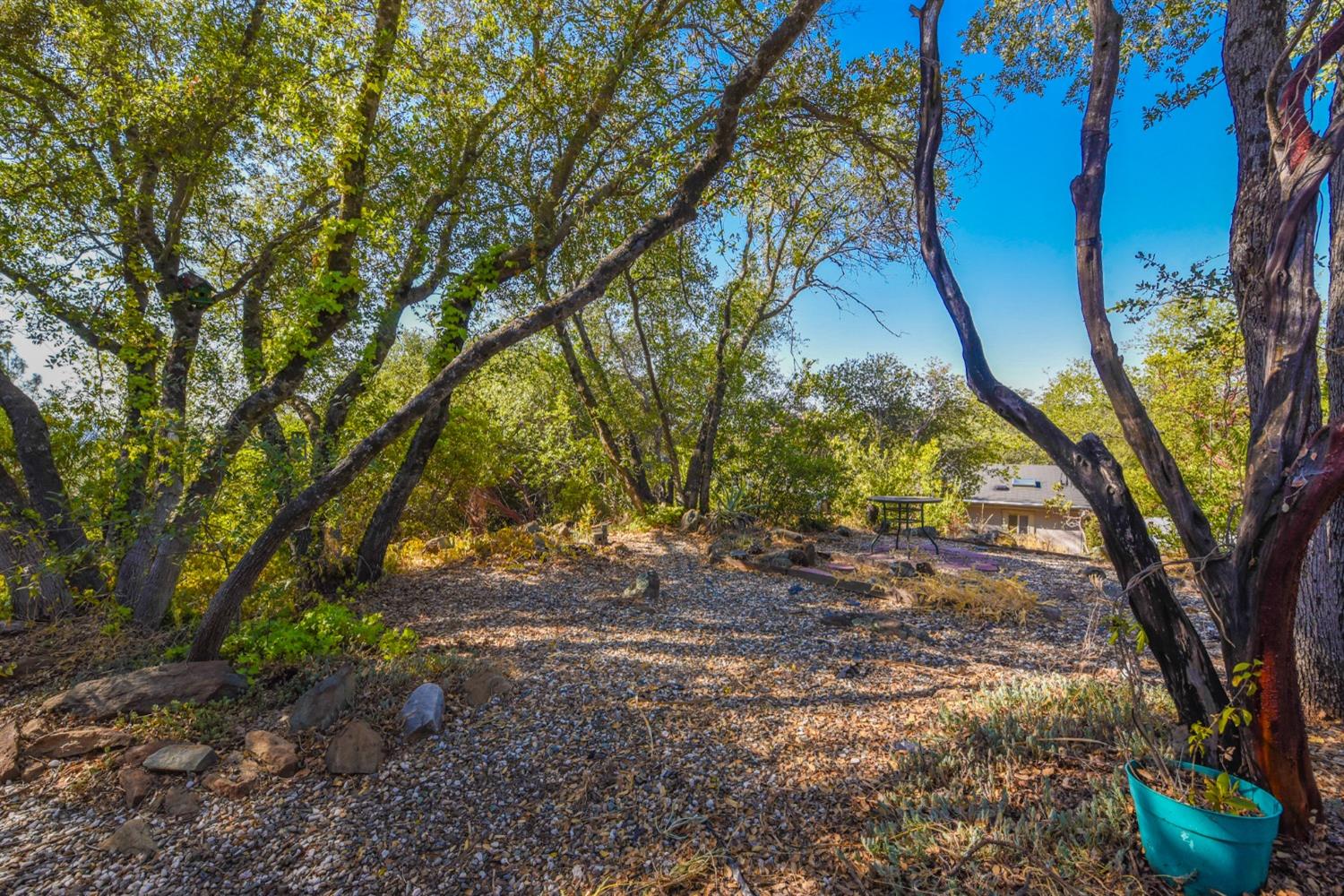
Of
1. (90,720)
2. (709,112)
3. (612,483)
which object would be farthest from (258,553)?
(612,483)

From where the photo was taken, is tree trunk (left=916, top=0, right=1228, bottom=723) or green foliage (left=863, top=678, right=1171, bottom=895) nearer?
green foliage (left=863, top=678, right=1171, bottom=895)

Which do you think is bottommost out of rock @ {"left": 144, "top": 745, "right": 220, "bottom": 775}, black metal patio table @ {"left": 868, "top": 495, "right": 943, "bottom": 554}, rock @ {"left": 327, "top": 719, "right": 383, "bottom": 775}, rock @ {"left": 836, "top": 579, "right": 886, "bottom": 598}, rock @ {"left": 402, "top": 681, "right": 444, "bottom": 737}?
Answer: rock @ {"left": 144, "top": 745, "right": 220, "bottom": 775}

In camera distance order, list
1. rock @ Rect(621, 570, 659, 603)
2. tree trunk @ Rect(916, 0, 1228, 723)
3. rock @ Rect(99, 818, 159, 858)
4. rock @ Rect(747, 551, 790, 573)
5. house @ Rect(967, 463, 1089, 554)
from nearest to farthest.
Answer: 1. tree trunk @ Rect(916, 0, 1228, 723)
2. rock @ Rect(99, 818, 159, 858)
3. rock @ Rect(621, 570, 659, 603)
4. rock @ Rect(747, 551, 790, 573)
5. house @ Rect(967, 463, 1089, 554)

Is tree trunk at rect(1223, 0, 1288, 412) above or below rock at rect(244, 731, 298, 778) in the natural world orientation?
above

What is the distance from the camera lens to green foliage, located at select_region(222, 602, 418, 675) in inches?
138

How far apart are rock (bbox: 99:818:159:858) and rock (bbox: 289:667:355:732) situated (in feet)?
2.36

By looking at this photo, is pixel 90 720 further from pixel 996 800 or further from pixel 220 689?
pixel 996 800

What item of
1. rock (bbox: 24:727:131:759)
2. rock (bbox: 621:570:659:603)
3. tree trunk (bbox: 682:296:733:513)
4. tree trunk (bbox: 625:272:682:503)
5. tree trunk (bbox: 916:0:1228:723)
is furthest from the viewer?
tree trunk (bbox: 682:296:733:513)

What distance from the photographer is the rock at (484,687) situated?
3.08m

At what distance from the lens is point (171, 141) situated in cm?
425

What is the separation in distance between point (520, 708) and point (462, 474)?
5.26 m

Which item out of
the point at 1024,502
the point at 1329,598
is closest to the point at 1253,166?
the point at 1329,598

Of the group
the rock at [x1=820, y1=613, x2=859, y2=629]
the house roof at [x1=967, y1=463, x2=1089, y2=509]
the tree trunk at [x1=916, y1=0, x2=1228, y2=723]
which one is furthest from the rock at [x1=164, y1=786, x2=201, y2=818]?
the house roof at [x1=967, y1=463, x2=1089, y2=509]

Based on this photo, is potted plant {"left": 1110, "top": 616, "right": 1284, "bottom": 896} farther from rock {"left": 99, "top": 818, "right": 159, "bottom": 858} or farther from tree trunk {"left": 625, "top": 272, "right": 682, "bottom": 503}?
tree trunk {"left": 625, "top": 272, "right": 682, "bottom": 503}
